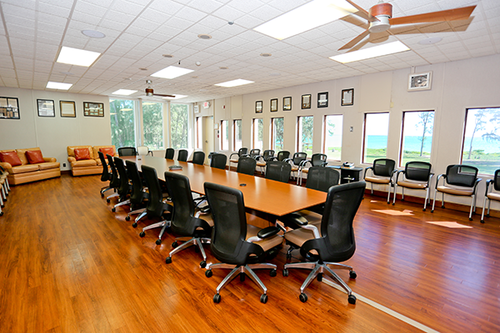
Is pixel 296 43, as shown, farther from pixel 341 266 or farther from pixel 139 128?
pixel 139 128

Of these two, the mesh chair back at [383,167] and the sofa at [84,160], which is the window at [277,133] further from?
the sofa at [84,160]

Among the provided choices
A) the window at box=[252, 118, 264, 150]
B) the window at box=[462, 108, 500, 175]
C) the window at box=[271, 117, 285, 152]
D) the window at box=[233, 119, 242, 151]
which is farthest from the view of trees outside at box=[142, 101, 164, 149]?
the window at box=[462, 108, 500, 175]

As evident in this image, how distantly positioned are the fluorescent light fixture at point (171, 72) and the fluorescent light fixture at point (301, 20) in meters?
3.00

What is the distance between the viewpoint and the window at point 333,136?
24.4ft

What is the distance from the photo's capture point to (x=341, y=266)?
2.76 meters

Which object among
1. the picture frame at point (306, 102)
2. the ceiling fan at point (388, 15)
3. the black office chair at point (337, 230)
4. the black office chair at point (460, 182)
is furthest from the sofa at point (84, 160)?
the black office chair at point (460, 182)

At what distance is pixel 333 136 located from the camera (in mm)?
7621

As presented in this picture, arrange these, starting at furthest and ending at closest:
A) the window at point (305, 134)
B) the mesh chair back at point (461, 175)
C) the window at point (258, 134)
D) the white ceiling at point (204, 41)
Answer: the window at point (258, 134) < the window at point (305, 134) < the mesh chair back at point (461, 175) < the white ceiling at point (204, 41)

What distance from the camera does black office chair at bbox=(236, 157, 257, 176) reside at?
4.80 metres

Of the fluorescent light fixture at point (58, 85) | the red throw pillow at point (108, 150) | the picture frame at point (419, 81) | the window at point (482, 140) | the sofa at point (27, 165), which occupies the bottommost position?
the sofa at point (27, 165)

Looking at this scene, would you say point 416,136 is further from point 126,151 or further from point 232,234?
point 126,151

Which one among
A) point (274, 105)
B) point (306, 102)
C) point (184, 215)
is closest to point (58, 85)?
point (274, 105)

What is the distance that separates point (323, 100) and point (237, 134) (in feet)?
14.6

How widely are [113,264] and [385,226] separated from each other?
409cm
